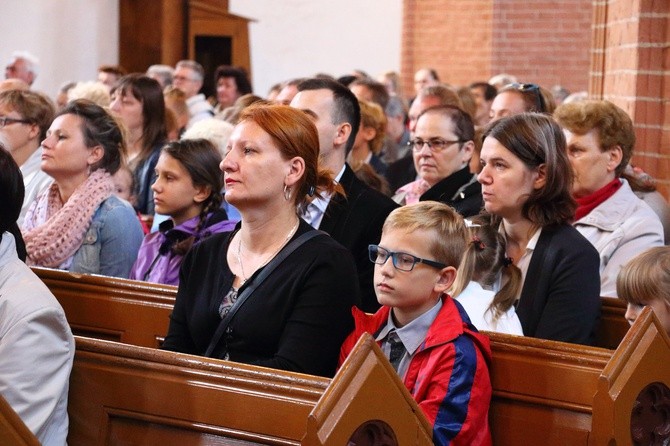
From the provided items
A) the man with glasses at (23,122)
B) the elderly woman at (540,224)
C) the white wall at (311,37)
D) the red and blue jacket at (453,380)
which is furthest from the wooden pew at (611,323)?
the white wall at (311,37)

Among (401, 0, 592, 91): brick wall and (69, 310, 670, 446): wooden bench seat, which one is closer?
(69, 310, 670, 446): wooden bench seat

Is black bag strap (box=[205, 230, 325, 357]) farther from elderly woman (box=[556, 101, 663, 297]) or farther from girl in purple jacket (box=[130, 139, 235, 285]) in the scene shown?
elderly woman (box=[556, 101, 663, 297])

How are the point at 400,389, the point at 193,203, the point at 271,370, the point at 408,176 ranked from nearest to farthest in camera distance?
the point at 400,389, the point at 271,370, the point at 193,203, the point at 408,176

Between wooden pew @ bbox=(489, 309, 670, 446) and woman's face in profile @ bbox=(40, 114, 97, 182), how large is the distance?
2.30 m

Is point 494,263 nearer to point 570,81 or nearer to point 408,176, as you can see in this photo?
point 408,176

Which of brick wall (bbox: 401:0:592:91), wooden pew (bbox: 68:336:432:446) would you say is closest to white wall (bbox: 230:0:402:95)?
brick wall (bbox: 401:0:592:91)

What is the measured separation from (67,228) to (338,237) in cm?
124

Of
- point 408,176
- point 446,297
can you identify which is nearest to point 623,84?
point 408,176

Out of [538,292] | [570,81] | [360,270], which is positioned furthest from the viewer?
[570,81]

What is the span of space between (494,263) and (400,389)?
1363 millimetres

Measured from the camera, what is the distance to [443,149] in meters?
5.12

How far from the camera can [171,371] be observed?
2.82 meters

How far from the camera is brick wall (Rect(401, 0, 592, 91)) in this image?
13086 mm

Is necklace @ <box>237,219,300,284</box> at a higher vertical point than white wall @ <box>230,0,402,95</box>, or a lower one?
lower
